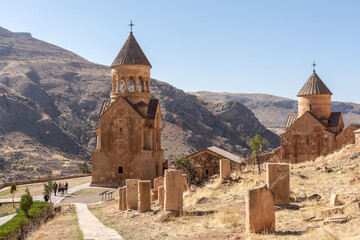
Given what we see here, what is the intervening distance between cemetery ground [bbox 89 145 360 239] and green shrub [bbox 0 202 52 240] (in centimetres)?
250

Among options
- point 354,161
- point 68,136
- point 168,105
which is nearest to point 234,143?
point 168,105

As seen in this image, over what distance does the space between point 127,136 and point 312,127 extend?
12783 mm

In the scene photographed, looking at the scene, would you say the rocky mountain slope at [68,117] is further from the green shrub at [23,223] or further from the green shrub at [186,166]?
the green shrub at [23,223]

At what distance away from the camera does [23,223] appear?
1389 cm

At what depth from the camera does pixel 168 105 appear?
8494 cm

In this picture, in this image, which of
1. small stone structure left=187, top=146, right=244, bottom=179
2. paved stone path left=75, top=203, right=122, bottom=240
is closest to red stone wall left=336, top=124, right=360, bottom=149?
small stone structure left=187, top=146, right=244, bottom=179

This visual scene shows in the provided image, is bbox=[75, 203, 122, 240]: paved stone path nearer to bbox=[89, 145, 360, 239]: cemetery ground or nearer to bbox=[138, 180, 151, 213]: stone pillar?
Result: bbox=[89, 145, 360, 239]: cemetery ground

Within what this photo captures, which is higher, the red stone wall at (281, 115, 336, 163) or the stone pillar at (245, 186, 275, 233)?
the red stone wall at (281, 115, 336, 163)

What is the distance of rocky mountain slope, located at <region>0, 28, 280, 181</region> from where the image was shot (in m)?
62.4

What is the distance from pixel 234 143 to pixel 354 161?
6707cm

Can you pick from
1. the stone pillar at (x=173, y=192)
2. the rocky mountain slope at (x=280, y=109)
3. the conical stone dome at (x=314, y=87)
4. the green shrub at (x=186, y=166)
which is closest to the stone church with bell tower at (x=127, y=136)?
the green shrub at (x=186, y=166)

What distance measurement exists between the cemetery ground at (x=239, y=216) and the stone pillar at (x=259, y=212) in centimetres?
25

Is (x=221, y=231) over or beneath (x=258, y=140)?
beneath

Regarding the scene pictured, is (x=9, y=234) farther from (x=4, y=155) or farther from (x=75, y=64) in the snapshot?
(x=75, y=64)
